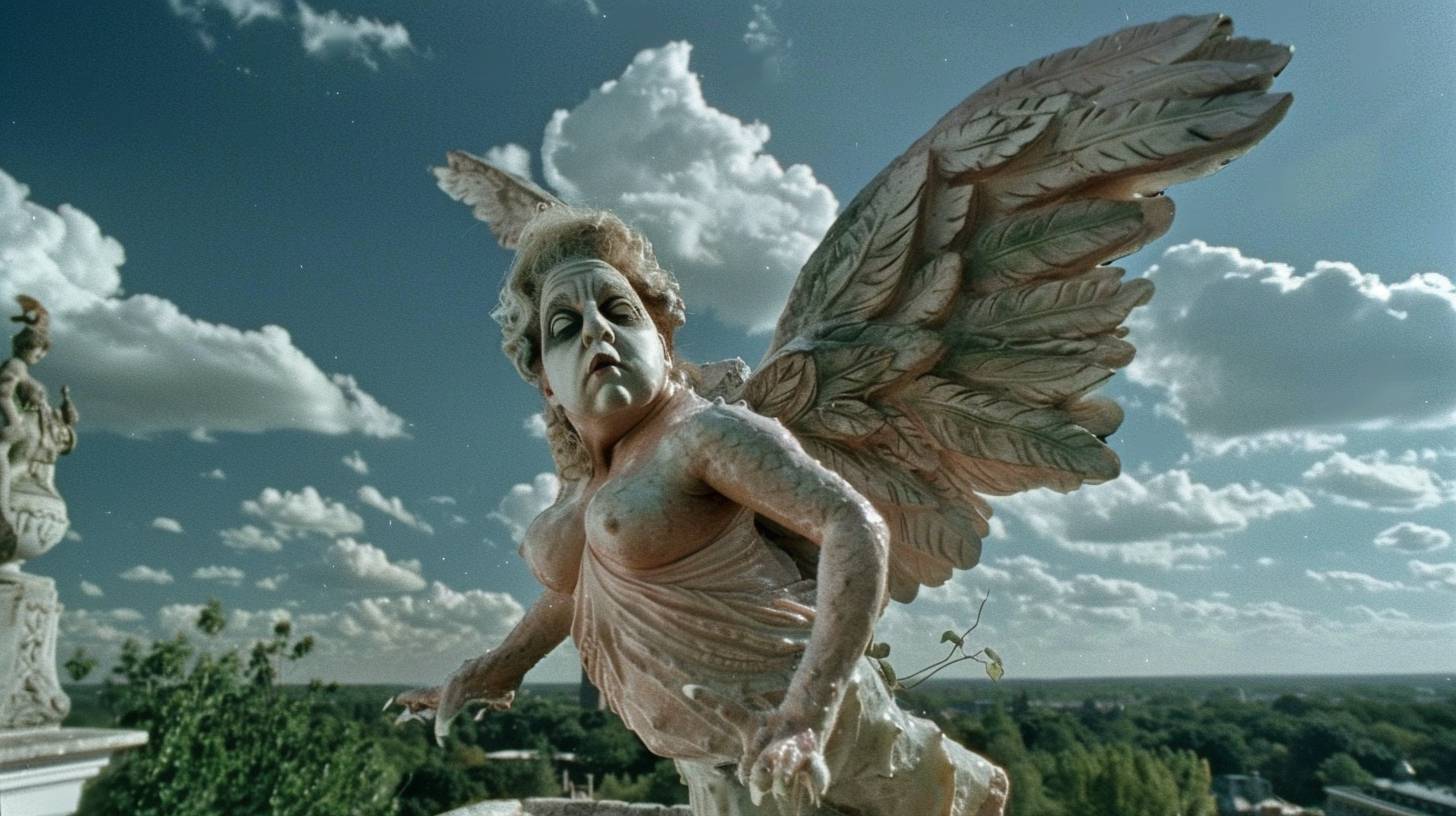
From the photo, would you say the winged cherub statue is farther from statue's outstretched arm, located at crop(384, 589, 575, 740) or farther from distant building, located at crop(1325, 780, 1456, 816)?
distant building, located at crop(1325, 780, 1456, 816)

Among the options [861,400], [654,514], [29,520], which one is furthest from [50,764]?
[861,400]

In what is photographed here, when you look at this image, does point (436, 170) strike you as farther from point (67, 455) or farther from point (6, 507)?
point (67, 455)

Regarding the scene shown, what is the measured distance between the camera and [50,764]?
4.42 metres

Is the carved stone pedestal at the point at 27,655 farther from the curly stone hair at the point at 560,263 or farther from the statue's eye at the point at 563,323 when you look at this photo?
the statue's eye at the point at 563,323

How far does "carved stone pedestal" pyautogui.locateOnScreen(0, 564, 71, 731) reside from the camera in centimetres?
490

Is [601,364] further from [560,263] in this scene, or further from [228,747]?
[228,747]

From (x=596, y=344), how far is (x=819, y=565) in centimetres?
58

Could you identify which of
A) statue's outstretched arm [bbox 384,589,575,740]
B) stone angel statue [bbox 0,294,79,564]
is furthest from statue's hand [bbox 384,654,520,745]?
stone angel statue [bbox 0,294,79,564]

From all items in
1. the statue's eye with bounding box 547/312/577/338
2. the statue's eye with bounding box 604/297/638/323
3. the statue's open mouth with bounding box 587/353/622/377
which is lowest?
the statue's open mouth with bounding box 587/353/622/377

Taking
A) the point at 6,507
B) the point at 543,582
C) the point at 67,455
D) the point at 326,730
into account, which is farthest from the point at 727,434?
the point at 326,730

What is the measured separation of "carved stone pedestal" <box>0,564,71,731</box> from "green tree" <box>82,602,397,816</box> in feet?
13.9

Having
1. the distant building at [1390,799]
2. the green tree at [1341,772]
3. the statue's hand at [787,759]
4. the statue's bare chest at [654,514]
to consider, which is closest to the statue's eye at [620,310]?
the statue's bare chest at [654,514]

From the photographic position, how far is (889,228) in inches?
73.6

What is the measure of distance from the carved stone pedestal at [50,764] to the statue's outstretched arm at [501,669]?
368 centimetres
